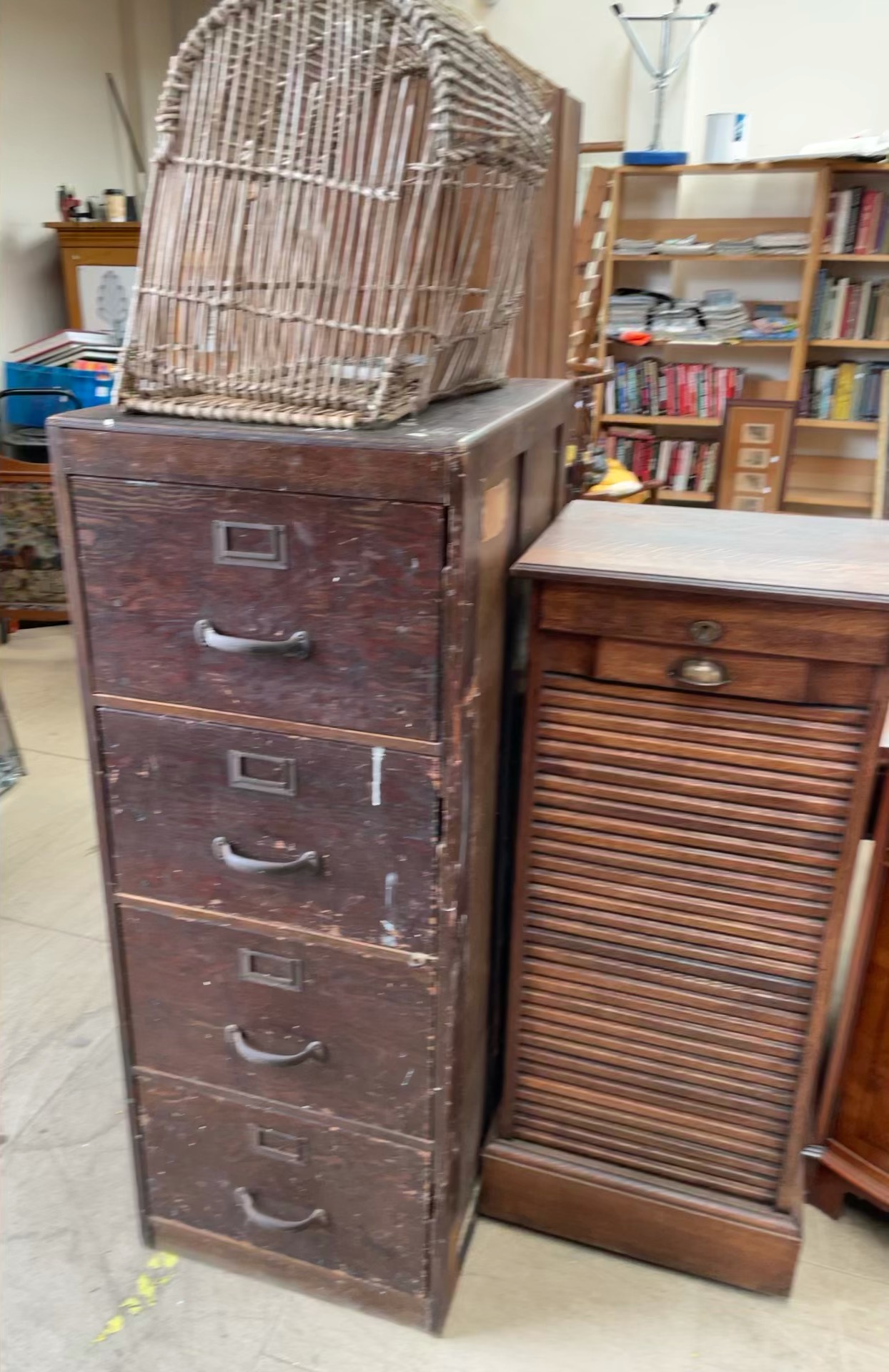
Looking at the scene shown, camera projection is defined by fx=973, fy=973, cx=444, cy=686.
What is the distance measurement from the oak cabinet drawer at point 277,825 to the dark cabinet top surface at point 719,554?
0.31 meters

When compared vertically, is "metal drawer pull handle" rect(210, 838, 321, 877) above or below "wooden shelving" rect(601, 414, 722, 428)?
below

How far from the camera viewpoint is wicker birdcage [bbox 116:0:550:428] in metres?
0.93

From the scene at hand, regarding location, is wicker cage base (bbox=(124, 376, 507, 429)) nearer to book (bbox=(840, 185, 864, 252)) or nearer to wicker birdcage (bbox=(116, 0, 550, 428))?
wicker birdcage (bbox=(116, 0, 550, 428))

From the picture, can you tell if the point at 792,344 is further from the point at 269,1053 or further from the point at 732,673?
the point at 269,1053

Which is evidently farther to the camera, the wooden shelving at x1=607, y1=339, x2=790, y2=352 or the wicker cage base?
the wooden shelving at x1=607, y1=339, x2=790, y2=352

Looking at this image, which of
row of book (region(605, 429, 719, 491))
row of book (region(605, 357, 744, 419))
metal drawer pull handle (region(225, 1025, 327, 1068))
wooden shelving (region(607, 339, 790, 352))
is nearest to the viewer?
metal drawer pull handle (region(225, 1025, 327, 1068))

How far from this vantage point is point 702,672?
1.10m

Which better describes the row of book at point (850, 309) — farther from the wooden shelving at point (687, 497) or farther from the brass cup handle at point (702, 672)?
the brass cup handle at point (702, 672)

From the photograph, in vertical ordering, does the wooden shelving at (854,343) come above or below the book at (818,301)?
below

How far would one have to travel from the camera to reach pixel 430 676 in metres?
0.96

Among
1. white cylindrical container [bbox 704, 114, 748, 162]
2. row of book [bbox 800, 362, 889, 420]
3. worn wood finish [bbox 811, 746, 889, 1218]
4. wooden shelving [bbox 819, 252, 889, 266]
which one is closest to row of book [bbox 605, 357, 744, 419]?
row of book [bbox 800, 362, 889, 420]

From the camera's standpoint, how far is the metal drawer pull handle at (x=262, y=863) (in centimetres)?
108

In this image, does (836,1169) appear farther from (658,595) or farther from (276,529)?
(276,529)

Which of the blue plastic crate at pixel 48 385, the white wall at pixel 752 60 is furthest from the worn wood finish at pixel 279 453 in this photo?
the white wall at pixel 752 60
